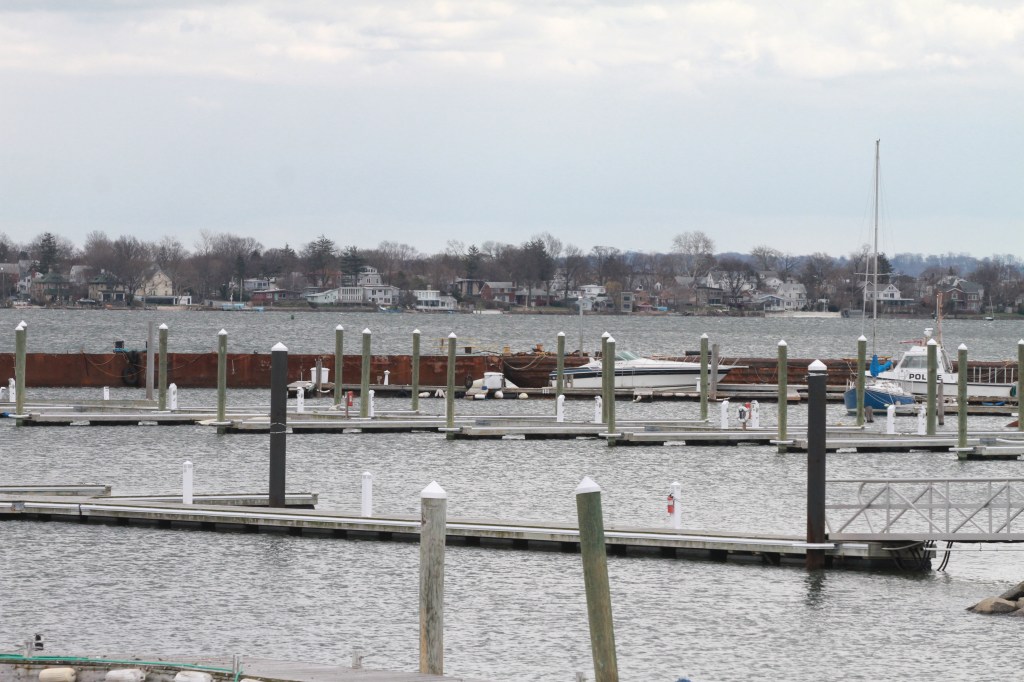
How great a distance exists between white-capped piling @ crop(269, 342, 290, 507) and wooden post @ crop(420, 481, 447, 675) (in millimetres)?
12174

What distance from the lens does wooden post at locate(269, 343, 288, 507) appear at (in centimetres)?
2694

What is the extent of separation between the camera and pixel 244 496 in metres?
28.3

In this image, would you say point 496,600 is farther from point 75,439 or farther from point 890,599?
point 75,439

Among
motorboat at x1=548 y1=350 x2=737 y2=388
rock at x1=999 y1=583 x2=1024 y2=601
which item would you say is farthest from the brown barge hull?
rock at x1=999 y1=583 x2=1024 y2=601

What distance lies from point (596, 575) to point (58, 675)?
504 cm

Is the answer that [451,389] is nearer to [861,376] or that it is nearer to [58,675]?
[861,376]

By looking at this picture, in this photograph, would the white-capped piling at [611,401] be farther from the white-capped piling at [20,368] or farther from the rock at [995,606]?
the rock at [995,606]

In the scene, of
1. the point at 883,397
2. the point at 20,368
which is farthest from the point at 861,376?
the point at 20,368

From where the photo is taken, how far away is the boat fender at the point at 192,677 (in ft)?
43.0

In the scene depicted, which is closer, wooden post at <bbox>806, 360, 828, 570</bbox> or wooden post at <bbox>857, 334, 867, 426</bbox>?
wooden post at <bbox>806, 360, 828, 570</bbox>

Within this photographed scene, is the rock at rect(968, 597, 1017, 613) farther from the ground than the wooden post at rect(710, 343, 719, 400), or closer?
closer

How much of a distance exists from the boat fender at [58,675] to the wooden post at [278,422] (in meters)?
13.3

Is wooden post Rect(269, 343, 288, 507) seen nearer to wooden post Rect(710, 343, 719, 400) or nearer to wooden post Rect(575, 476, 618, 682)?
wooden post Rect(575, 476, 618, 682)

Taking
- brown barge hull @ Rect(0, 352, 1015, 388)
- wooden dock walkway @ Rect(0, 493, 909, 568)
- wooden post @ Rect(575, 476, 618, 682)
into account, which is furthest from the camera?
brown barge hull @ Rect(0, 352, 1015, 388)
